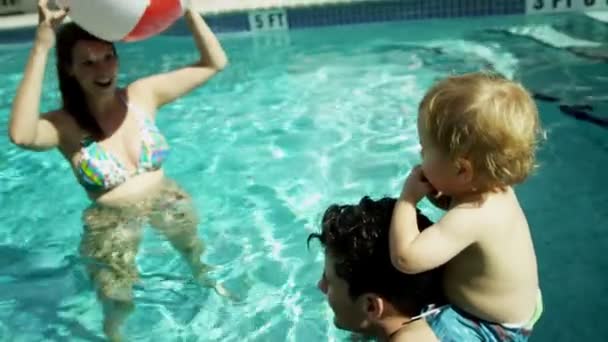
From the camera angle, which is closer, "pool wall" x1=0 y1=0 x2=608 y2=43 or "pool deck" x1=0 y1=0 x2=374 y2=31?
"pool wall" x1=0 y1=0 x2=608 y2=43

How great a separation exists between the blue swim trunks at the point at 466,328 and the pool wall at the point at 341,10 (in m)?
8.13

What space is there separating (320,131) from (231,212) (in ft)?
5.12

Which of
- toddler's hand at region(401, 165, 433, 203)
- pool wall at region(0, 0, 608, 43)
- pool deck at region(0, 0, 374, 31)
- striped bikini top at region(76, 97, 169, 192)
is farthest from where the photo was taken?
pool deck at region(0, 0, 374, 31)

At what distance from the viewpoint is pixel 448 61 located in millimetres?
7922

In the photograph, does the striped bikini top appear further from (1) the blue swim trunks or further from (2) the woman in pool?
(1) the blue swim trunks

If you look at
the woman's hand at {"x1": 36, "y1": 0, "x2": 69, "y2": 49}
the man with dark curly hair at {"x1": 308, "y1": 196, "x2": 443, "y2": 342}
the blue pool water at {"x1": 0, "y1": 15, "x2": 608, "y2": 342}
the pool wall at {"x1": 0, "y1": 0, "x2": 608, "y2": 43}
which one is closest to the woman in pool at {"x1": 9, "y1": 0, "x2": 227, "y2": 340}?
the woman's hand at {"x1": 36, "y1": 0, "x2": 69, "y2": 49}

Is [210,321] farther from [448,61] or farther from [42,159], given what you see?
[448,61]

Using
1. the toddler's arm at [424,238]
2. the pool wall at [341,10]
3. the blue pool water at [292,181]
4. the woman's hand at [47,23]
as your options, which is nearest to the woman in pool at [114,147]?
the woman's hand at [47,23]

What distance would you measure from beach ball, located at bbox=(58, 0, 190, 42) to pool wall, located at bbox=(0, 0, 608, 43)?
6588 millimetres

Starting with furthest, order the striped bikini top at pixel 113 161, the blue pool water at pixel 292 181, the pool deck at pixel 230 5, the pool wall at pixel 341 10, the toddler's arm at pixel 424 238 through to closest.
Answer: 1. the pool deck at pixel 230 5
2. the pool wall at pixel 341 10
3. the blue pool water at pixel 292 181
4. the striped bikini top at pixel 113 161
5. the toddler's arm at pixel 424 238

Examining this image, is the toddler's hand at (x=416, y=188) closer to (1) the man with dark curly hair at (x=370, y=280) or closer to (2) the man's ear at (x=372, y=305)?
(1) the man with dark curly hair at (x=370, y=280)

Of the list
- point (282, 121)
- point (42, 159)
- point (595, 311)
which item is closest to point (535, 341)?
point (595, 311)

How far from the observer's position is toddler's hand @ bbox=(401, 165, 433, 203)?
6.58 feet

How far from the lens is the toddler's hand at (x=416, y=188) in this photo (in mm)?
2006
